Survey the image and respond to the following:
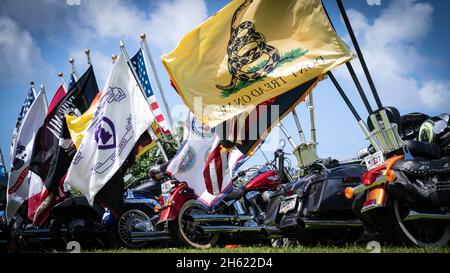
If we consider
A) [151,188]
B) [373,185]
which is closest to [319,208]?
[373,185]

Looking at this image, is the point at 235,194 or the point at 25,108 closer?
the point at 235,194

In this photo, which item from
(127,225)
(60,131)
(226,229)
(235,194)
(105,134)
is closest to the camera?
(226,229)

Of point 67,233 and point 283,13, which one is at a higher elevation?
point 283,13

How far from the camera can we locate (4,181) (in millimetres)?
15516

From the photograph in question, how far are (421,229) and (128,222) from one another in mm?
7075

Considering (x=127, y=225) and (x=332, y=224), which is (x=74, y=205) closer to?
(x=127, y=225)

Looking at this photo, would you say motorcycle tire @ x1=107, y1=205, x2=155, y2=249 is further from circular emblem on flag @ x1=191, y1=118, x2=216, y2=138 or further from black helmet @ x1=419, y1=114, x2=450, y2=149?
black helmet @ x1=419, y1=114, x2=450, y2=149

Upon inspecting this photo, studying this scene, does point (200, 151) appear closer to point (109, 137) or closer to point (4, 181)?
point (109, 137)

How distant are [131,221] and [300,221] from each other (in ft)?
17.1

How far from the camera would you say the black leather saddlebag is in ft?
18.2

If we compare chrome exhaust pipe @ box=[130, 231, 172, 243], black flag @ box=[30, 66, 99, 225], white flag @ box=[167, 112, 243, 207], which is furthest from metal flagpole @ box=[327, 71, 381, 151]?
black flag @ box=[30, 66, 99, 225]

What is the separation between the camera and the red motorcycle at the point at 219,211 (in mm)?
9797

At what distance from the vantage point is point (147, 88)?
40.0 feet

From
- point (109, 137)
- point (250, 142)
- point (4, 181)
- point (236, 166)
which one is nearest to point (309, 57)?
point (250, 142)
